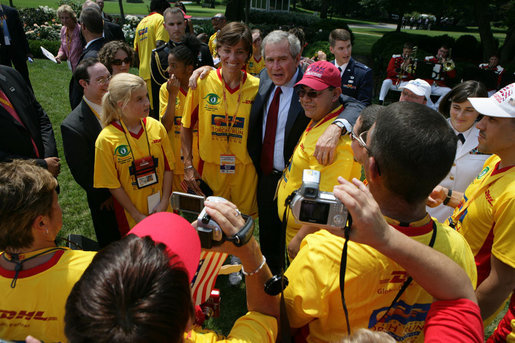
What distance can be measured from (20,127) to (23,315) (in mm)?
2369

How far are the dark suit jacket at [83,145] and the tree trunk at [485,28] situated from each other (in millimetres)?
19819

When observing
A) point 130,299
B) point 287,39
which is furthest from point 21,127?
point 130,299

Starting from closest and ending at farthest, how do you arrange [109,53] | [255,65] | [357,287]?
[357,287] < [109,53] < [255,65]

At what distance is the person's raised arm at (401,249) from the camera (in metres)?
1.22

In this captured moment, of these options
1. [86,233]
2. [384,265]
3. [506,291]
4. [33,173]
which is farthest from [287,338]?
[86,233]

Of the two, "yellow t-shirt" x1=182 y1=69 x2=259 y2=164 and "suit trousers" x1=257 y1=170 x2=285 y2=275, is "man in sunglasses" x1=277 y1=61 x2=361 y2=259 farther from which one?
"yellow t-shirt" x1=182 y1=69 x2=259 y2=164

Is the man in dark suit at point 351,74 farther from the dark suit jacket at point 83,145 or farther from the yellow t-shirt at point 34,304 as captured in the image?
the yellow t-shirt at point 34,304

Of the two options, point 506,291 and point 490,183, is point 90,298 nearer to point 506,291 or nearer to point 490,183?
point 506,291

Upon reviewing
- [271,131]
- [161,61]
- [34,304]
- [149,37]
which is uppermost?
[149,37]

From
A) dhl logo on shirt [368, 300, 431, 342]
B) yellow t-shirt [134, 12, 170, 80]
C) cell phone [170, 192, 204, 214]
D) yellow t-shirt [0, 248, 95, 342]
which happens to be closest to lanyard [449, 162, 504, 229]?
dhl logo on shirt [368, 300, 431, 342]

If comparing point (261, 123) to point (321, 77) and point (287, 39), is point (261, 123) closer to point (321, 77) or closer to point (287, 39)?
point (287, 39)

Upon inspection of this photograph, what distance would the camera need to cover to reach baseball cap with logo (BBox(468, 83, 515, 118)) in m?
2.11

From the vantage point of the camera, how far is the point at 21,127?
3.33 metres

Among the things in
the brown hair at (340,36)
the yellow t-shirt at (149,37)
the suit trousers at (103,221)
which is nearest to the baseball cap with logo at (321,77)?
the suit trousers at (103,221)
